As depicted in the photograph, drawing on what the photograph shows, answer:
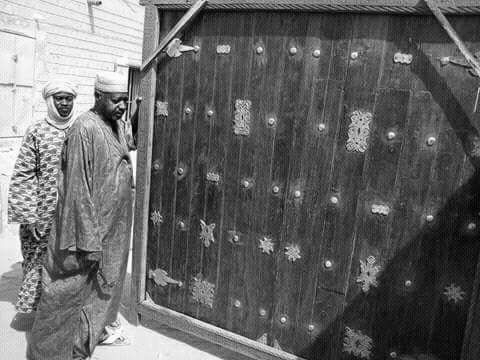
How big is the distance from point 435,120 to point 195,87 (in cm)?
145

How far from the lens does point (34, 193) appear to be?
2953mm

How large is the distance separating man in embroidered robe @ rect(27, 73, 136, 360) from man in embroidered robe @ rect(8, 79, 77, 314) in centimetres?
42

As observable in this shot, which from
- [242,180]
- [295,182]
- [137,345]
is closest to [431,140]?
[295,182]

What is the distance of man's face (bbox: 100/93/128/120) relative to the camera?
2574mm

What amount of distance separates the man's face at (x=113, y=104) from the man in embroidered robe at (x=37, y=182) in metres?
0.49

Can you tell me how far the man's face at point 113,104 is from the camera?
8.45 ft

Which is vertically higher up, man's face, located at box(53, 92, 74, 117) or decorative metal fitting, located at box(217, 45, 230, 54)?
decorative metal fitting, located at box(217, 45, 230, 54)

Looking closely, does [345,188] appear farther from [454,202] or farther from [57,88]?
[57,88]

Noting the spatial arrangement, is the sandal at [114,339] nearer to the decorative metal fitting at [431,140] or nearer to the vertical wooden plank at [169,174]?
the vertical wooden plank at [169,174]

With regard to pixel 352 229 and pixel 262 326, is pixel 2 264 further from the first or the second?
pixel 352 229

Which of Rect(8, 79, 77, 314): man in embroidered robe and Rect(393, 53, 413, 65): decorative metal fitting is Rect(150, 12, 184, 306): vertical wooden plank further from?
Rect(393, 53, 413, 65): decorative metal fitting

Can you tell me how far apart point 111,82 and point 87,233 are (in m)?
0.90

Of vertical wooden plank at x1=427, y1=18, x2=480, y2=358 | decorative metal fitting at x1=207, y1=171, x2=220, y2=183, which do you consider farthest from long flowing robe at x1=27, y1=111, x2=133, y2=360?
vertical wooden plank at x1=427, y1=18, x2=480, y2=358

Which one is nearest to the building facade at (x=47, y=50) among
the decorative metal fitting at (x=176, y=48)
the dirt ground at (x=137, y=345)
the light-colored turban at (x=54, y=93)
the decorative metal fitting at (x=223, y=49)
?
the dirt ground at (x=137, y=345)
